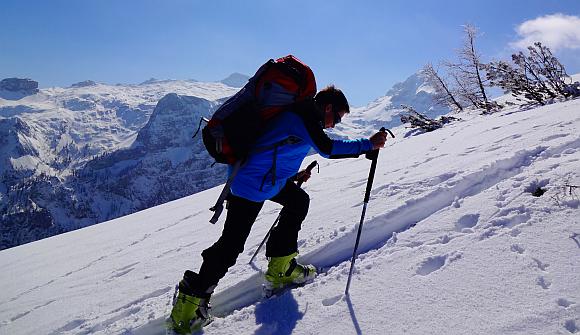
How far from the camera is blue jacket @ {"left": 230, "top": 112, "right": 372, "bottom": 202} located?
346 cm

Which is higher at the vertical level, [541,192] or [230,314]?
[541,192]

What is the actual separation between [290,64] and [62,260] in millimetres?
7048

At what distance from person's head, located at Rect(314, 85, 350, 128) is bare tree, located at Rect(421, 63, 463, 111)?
2427cm

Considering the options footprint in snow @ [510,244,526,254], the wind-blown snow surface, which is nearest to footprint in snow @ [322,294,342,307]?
the wind-blown snow surface

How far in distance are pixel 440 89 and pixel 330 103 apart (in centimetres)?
2772

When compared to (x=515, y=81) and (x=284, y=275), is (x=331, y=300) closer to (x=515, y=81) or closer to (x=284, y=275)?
(x=284, y=275)

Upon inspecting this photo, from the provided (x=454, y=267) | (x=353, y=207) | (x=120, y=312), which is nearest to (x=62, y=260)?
(x=120, y=312)

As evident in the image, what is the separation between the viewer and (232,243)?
3.68 metres

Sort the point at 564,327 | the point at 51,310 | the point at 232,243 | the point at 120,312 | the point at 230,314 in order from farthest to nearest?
the point at 51,310, the point at 120,312, the point at 230,314, the point at 232,243, the point at 564,327

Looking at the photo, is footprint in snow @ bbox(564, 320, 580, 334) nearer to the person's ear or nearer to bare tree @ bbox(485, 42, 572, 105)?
the person's ear

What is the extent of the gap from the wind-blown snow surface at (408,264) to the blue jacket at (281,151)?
1056 millimetres

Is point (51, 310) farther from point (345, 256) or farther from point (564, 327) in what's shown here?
point (564, 327)

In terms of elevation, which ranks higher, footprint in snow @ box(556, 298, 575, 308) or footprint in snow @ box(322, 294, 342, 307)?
footprint in snow @ box(556, 298, 575, 308)

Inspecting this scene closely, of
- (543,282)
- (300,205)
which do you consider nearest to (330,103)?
(300,205)
